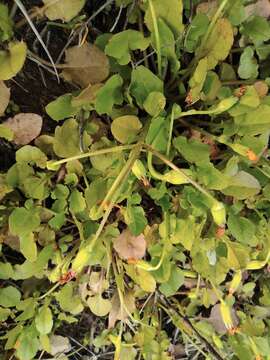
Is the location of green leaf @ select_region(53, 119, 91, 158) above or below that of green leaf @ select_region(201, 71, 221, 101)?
below

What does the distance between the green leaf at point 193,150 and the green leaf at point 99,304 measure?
34 cm

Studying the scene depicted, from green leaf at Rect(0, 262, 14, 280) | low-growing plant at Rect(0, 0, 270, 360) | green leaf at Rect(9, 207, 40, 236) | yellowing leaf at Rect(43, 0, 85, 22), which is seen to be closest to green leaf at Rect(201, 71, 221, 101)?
low-growing plant at Rect(0, 0, 270, 360)

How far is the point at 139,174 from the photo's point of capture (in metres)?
0.76

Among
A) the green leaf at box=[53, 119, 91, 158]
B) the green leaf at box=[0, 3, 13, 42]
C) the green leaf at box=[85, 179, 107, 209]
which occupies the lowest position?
the green leaf at box=[85, 179, 107, 209]

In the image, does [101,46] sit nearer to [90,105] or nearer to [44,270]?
[90,105]

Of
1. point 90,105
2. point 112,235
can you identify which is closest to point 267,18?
point 90,105

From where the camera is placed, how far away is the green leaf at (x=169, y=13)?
2.42 ft

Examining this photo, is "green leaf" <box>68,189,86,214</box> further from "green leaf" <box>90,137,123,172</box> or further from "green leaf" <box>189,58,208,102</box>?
"green leaf" <box>189,58,208,102</box>

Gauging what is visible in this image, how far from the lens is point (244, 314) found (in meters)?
1.10

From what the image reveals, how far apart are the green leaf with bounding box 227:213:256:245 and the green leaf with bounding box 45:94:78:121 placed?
306mm

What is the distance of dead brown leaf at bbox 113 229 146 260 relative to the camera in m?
0.91

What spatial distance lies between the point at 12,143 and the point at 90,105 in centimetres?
17

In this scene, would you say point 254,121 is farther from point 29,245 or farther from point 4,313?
point 4,313

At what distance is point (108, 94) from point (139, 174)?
0.39 feet
